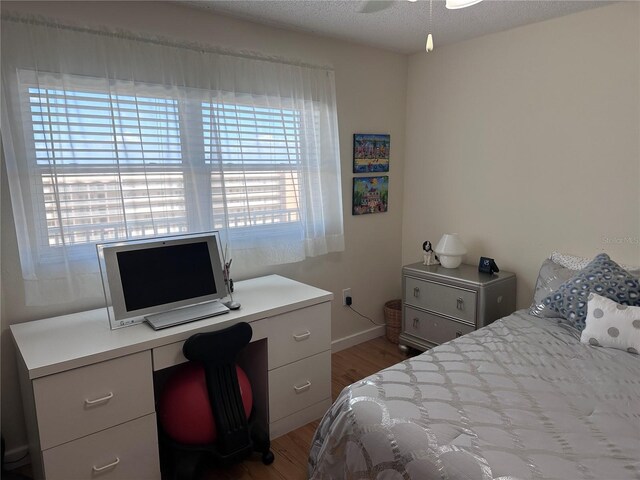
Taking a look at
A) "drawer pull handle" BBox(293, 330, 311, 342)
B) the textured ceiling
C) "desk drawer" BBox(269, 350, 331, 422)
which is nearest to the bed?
"desk drawer" BBox(269, 350, 331, 422)

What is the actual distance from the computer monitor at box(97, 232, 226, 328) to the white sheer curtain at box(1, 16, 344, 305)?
0.28 metres

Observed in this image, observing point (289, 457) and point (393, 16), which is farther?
point (393, 16)

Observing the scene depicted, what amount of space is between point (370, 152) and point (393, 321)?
1.43 meters

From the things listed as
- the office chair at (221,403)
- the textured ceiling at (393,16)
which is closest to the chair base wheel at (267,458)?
the office chair at (221,403)

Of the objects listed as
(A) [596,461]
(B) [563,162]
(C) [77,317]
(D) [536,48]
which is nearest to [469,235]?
(B) [563,162]

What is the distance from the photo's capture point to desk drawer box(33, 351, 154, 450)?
172 centimetres

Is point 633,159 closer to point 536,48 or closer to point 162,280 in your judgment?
point 536,48

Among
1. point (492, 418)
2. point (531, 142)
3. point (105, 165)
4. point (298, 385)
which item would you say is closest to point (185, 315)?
point (298, 385)

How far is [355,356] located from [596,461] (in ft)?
7.20

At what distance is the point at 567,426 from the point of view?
156 centimetres

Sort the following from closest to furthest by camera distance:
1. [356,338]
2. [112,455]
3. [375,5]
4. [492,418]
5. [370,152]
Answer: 1. [492,418]
2. [375,5]
3. [112,455]
4. [370,152]
5. [356,338]

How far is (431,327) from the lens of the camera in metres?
3.29

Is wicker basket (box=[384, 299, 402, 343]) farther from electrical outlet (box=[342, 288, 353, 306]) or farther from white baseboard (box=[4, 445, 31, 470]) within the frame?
white baseboard (box=[4, 445, 31, 470])

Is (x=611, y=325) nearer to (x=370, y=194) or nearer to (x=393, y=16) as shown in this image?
(x=370, y=194)
